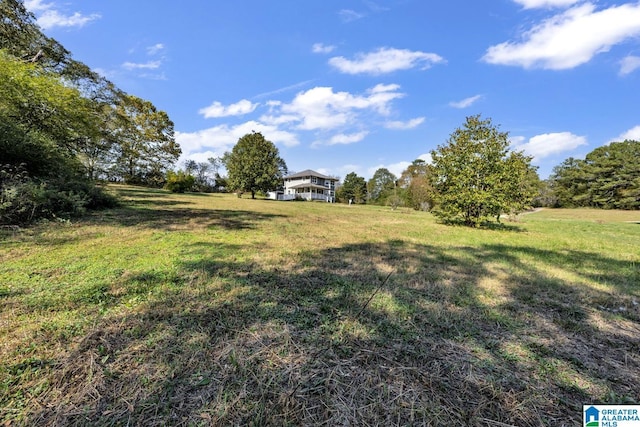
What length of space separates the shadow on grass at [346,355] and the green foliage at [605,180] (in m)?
48.0

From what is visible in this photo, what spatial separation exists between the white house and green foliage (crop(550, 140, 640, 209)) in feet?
127

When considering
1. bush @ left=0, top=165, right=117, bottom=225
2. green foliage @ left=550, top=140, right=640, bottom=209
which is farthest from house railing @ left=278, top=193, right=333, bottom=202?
green foliage @ left=550, top=140, right=640, bottom=209

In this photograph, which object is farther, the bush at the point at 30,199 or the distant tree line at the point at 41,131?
the distant tree line at the point at 41,131

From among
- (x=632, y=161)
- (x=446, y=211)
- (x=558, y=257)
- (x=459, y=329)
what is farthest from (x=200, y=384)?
(x=632, y=161)

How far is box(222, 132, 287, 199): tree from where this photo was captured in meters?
29.0

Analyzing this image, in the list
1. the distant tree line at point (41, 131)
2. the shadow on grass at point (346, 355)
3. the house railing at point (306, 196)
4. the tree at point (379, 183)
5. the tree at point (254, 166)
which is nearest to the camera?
the shadow on grass at point (346, 355)

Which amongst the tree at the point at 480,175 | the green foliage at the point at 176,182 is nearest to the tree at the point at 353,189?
the green foliage at the point at 176,182

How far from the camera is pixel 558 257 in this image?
5.52 meters

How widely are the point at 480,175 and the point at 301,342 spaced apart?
36.5 ft

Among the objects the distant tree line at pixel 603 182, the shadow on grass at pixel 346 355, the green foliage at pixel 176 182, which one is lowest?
the shadow on grass at pixel 346 355

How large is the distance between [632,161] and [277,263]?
5428 cm

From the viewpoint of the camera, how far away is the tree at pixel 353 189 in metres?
48.6

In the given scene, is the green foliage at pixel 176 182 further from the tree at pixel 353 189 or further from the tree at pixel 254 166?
the tree at pixel 353 189

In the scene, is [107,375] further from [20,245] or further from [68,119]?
[68,119]
